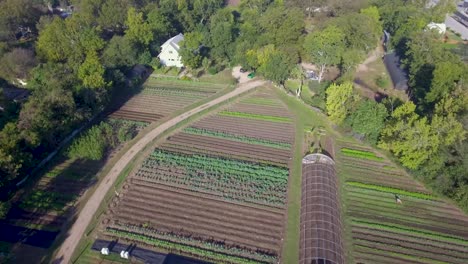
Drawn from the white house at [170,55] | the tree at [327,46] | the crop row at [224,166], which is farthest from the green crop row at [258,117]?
the white house at [170,55]

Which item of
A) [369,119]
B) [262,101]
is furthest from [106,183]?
[369,119]

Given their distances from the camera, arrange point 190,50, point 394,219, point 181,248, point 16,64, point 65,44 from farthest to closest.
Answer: point 190,50, point 65,44, point 16,64, point 394,219, point 181,248

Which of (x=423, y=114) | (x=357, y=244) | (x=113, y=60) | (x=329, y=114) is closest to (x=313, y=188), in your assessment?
(x=357, y=244)

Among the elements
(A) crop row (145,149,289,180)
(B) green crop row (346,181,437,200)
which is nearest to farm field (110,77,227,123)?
(A) crop row (145,149,289,180)

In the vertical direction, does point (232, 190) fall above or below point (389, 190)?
below

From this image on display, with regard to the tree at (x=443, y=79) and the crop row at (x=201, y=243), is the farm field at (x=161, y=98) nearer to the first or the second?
the crop row at (x=201, y=243)

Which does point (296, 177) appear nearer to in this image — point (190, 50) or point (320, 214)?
point (320, 214)

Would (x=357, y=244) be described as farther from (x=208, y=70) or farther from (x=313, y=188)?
(x=208, y=70)
